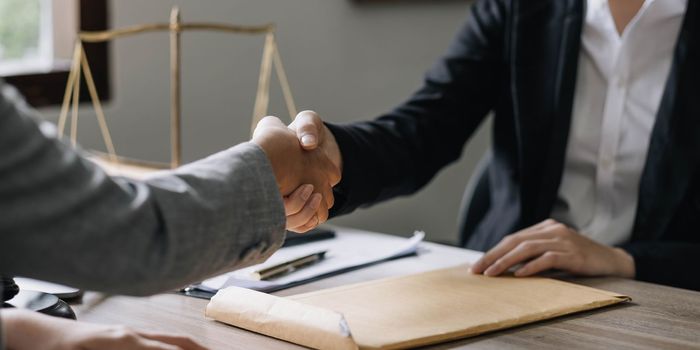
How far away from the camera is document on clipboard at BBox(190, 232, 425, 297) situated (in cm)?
125

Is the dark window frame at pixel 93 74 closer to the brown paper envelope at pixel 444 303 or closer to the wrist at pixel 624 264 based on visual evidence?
the brown paper envelope at pixel 444 303

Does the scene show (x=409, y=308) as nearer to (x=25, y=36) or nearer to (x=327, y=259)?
(x=327, y=259)

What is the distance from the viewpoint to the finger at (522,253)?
1.33 meters

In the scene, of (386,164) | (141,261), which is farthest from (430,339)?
(386,164)

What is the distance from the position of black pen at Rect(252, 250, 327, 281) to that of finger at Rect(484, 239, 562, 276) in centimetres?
24

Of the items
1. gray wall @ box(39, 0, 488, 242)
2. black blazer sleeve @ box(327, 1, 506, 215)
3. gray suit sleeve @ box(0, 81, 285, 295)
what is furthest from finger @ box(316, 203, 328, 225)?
gray wall @ box(39, 0, 488, 242)

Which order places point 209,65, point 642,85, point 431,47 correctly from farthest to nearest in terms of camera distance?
point 431,47 < point 209,65 < point 642,85

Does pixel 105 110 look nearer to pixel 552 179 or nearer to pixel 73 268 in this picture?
pixel 552 179

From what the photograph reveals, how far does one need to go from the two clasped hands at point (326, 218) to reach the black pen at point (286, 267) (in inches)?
2.9

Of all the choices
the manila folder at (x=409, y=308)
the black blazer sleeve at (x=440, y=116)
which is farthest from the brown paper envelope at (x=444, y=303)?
the black blazer sleeve at (x=440, y=116)

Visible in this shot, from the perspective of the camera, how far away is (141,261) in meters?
0.79

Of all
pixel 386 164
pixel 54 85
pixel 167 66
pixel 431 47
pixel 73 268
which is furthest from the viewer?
pixel 431 47

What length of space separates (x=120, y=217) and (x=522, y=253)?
2.32 ft

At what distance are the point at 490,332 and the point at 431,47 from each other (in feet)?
7.12
